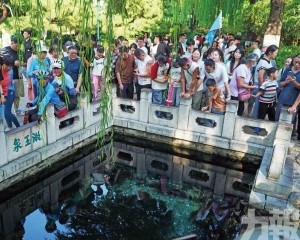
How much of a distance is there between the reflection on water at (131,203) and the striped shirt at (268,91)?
1663mm

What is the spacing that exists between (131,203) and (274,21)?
21.4 ft

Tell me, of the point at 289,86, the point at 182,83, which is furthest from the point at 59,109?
the point at 289,86

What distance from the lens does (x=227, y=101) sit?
6.80m

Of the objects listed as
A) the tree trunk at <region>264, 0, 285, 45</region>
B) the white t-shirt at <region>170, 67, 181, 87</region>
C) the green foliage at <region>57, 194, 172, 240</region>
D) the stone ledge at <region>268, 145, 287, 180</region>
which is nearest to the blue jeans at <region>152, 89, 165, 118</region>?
the white t-shirt at <region>170, 67, 181, 87</region>

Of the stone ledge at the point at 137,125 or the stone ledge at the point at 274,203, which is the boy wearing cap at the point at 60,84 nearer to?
the stone ledge at the point at 137,125

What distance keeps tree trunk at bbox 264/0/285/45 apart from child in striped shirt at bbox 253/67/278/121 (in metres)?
3.15

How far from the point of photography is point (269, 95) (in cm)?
670

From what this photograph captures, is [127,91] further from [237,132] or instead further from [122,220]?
[122,220]

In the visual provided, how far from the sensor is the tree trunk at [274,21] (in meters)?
9.02

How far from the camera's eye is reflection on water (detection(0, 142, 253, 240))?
531cm

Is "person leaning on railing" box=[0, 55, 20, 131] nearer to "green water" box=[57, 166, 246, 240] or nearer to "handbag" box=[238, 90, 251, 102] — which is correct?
"green water" box=[57, 166, 246, 240]

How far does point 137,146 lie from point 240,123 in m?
2.53

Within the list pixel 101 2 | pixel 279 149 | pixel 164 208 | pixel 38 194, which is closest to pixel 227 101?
pixel 279 149

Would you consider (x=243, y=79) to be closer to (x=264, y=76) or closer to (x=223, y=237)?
(x=264, y=76)
